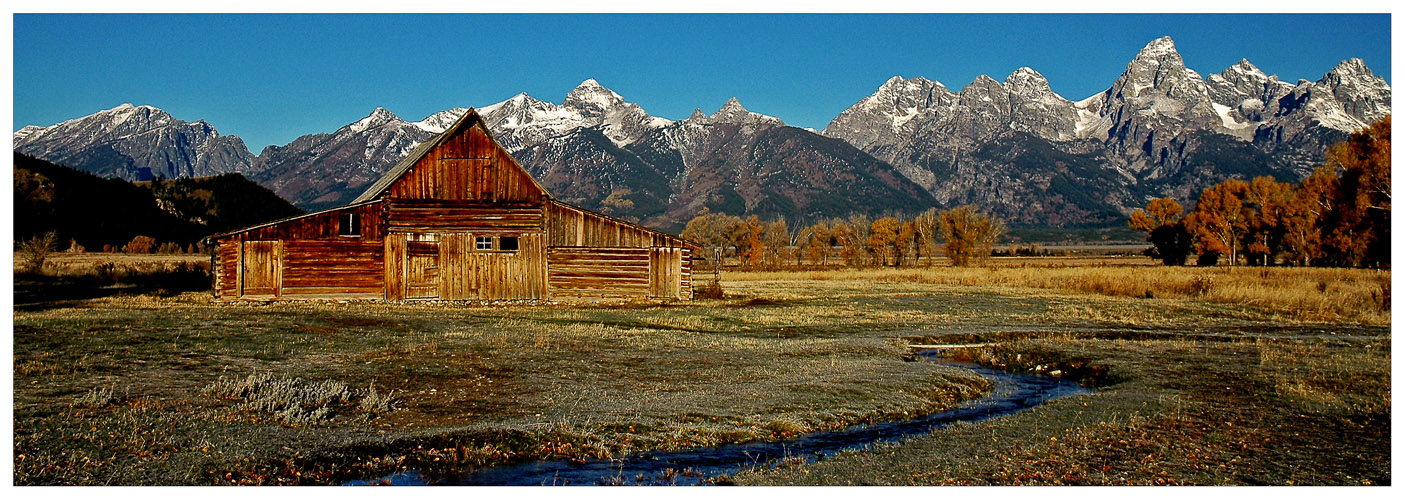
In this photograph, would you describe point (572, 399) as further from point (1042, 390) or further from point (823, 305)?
point (823, 305)

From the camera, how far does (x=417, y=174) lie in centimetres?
3969

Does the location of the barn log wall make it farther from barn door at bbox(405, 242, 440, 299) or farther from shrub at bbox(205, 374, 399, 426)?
shrub at bbox(205, 374, 399, 426)

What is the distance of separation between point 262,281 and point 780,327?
23.1m

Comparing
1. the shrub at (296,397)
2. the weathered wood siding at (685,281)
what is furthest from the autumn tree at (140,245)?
the shrub at (296,397)

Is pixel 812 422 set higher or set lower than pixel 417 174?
lower

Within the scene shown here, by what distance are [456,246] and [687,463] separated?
3045cm

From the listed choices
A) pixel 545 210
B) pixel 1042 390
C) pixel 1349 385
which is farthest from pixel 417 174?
pixel 1349 385

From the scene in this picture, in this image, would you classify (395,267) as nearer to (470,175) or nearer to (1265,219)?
(470,175)

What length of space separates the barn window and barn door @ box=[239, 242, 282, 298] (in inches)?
105

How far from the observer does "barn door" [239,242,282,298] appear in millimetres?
38344

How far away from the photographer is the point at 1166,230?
102125 mm

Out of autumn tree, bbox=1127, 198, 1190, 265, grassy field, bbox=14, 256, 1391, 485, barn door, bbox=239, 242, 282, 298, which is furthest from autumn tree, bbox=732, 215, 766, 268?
grassy field, bbox=14, 256, 1391, 485

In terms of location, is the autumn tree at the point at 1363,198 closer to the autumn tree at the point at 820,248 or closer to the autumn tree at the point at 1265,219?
the autumn tree at the point at 1265,219

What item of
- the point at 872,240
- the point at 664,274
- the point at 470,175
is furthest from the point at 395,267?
the point at 872,240
